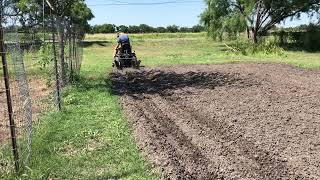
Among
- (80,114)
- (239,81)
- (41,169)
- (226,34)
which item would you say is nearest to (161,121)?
(80,114)

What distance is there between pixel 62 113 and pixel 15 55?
9.96 feet

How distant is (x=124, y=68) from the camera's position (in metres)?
21.7

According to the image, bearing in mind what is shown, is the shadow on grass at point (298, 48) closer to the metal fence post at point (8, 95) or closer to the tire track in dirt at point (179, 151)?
the tire track in dirt at point (179, 151)

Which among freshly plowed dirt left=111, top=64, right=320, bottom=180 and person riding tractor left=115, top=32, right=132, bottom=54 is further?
person riding tractor left=115, top=32, right=132, bottom=54

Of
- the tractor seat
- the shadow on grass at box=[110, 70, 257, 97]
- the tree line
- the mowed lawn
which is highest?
the tractor seat

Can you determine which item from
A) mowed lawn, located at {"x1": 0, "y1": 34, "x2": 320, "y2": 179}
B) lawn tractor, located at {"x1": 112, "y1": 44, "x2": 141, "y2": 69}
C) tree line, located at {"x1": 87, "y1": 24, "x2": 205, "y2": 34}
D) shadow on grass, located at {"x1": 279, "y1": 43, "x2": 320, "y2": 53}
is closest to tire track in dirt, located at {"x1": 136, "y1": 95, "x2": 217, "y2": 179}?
mowed lawn, located at {"x1": 0, "y1": 34, "x2": 320, "y2": 179}

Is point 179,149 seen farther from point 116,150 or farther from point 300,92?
point 300,92

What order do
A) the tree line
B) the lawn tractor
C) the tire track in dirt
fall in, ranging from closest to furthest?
the tire track in dirt, the lawn tractor, the tree line

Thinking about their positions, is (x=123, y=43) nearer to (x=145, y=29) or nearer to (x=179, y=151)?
(x=179, y=151)

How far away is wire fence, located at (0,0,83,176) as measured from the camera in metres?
6.43

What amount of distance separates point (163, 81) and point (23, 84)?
9084 millimetres

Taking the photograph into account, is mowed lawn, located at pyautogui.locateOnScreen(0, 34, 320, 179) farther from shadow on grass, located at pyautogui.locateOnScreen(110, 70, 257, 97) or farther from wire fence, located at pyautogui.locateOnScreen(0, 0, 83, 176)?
shadow on grass, located at pyautogui.locateOnScreen(110, 70, 257, 97)

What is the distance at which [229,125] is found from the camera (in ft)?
29.6

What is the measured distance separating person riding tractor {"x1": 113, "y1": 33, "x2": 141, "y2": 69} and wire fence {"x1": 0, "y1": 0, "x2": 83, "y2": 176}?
3.32m
